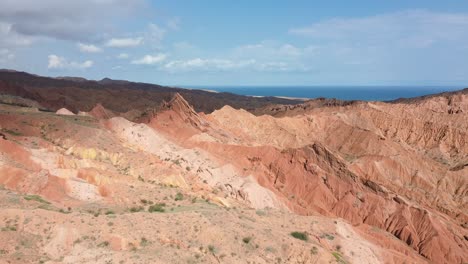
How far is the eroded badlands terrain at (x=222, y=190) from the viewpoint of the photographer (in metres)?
21.4

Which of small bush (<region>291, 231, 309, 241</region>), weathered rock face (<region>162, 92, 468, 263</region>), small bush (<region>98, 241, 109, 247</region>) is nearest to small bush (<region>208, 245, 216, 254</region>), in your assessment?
small bush (<region>98, 241, 109, 247</region>)

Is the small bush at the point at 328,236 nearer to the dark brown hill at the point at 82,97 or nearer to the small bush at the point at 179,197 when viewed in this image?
the small bush at the point at 179,197

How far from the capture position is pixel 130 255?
65.6ft

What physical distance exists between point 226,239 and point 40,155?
16354mm

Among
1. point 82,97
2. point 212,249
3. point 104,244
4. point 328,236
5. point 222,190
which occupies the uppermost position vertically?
point 82,97

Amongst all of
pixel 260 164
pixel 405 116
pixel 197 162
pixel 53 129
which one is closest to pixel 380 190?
pixel 260 164

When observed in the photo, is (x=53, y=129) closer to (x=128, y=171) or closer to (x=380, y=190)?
(x=128, y=171)

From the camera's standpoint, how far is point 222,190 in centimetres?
4119

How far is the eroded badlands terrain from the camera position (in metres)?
21.4

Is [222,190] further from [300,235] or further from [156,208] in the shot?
[300,235]

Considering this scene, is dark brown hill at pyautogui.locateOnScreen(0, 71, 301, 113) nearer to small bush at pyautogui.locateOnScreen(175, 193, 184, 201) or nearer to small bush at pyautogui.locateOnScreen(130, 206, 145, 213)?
small bush at pyautogui.locateOnScreen(175, 193, 184, 201)

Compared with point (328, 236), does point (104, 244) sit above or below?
above

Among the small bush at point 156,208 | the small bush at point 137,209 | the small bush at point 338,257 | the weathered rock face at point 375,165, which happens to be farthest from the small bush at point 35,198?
the weathered rock face at point 375,165

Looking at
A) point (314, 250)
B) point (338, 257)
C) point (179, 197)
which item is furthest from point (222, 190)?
point (314, 250)
